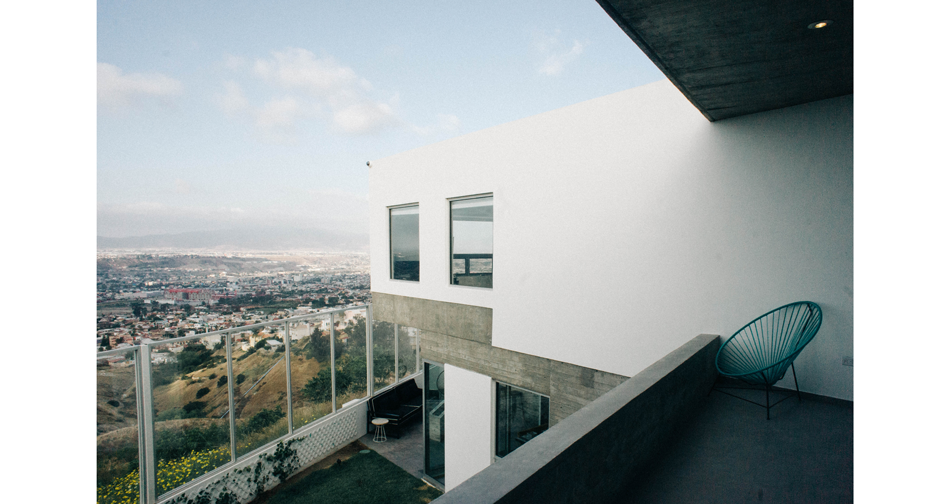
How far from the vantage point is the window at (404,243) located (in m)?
6.44

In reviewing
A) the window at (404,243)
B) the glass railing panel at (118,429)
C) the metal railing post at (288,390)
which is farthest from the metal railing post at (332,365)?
the glass railing panel at (118,429)

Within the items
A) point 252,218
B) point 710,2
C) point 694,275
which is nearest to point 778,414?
point 694,275

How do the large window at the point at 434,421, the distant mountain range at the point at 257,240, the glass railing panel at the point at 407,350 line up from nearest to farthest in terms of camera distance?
the large window at the point at 434,421, the distant mountain range at the point at 257,240, the glass railing panel at the point at 407,350

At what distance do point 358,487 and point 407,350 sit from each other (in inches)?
159

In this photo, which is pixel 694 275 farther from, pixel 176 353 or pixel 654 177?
pixel 176 353

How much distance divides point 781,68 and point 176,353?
7824 millimetres

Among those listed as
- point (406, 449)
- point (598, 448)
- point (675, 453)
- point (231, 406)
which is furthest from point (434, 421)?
point (598, 448)

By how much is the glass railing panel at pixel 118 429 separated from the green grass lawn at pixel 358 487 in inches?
87.3

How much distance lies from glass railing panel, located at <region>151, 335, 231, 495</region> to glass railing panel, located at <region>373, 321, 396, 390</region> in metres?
3.59

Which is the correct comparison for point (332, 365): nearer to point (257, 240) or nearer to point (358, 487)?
point (358, 487)

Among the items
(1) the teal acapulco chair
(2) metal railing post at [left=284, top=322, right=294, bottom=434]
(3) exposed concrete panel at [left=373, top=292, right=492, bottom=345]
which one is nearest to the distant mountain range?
(3) exposed concrete panel at [left=373, top=292, right=492, bottom=345]

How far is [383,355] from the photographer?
981cm

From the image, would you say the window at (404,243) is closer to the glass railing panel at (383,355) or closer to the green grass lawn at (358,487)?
the glass railing panel at (383,355)
